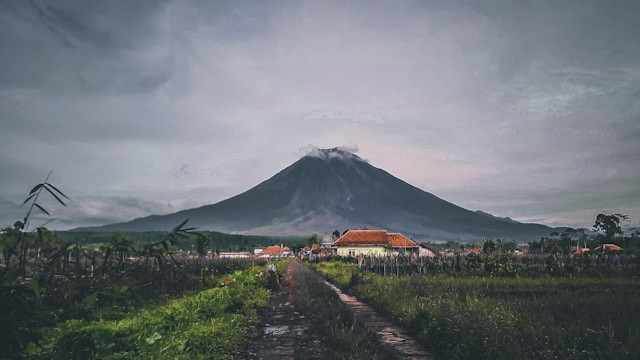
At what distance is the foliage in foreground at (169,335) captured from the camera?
15.5ft

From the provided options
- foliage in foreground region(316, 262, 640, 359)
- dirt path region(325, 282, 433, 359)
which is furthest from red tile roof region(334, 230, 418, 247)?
foliage in foreground region(316, 262, 640, 359)

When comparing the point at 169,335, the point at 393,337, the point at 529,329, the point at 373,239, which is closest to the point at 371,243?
the point at 373,239

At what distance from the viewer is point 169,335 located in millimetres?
8977

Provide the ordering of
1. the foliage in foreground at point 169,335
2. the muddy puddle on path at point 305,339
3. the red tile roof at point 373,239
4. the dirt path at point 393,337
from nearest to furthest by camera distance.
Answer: the foliage in foreground at point 169,335 < the dirt path at point 393,337 < the muddy puddle on path at point 305,339 < the red tile roof at point 373,239

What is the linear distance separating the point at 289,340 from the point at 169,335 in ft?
10.3

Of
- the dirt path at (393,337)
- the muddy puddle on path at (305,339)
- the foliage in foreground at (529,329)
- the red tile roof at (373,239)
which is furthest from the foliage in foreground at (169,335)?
the red tile roof at (373,239)

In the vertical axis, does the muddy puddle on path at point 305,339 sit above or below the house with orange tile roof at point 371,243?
below

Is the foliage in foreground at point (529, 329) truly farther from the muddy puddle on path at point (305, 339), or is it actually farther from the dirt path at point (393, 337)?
the muddy puddle on path at point (305, 339)

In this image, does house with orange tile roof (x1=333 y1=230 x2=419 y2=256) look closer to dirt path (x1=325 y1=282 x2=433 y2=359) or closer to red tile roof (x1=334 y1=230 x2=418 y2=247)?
red tile roof (x1=334 y1=230 x2=418 y2=247)

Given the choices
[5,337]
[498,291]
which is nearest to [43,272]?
[5,337]

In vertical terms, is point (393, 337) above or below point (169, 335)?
below

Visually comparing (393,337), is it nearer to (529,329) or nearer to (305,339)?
(305,339)

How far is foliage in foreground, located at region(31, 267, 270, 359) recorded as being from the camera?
473cm

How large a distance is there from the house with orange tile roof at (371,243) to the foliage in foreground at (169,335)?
178 feet
